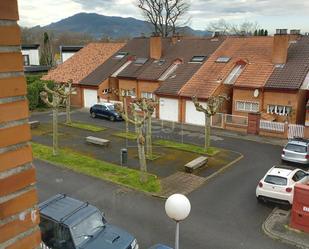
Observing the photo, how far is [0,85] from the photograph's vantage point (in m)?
2.69

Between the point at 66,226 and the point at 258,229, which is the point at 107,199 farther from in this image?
the point at 258,229

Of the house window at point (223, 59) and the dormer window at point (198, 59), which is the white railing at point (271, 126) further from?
the dormer window at point (198, 59)

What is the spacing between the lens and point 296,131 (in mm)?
26156

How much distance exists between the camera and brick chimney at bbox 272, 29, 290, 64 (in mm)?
29266

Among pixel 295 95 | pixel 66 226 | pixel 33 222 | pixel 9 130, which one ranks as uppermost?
pixel 9 130

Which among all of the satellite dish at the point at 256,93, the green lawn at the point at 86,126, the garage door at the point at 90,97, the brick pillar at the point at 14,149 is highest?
the brick pillar at the point at 14,149

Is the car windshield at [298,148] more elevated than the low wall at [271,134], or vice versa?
the car windshield at [298,148]

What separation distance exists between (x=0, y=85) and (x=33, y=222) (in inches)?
45.7

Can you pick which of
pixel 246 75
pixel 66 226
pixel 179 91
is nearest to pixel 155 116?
pixel 179 91

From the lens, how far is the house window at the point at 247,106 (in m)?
29.3

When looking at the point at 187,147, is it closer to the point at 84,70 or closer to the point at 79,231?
the point at 79,231

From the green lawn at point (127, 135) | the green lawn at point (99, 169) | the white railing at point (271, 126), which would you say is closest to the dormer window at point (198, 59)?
the white railing at point (271, 126)

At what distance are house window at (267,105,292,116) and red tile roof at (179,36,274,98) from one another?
6.56 feet

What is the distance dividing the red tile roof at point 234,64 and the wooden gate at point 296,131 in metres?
4.30
